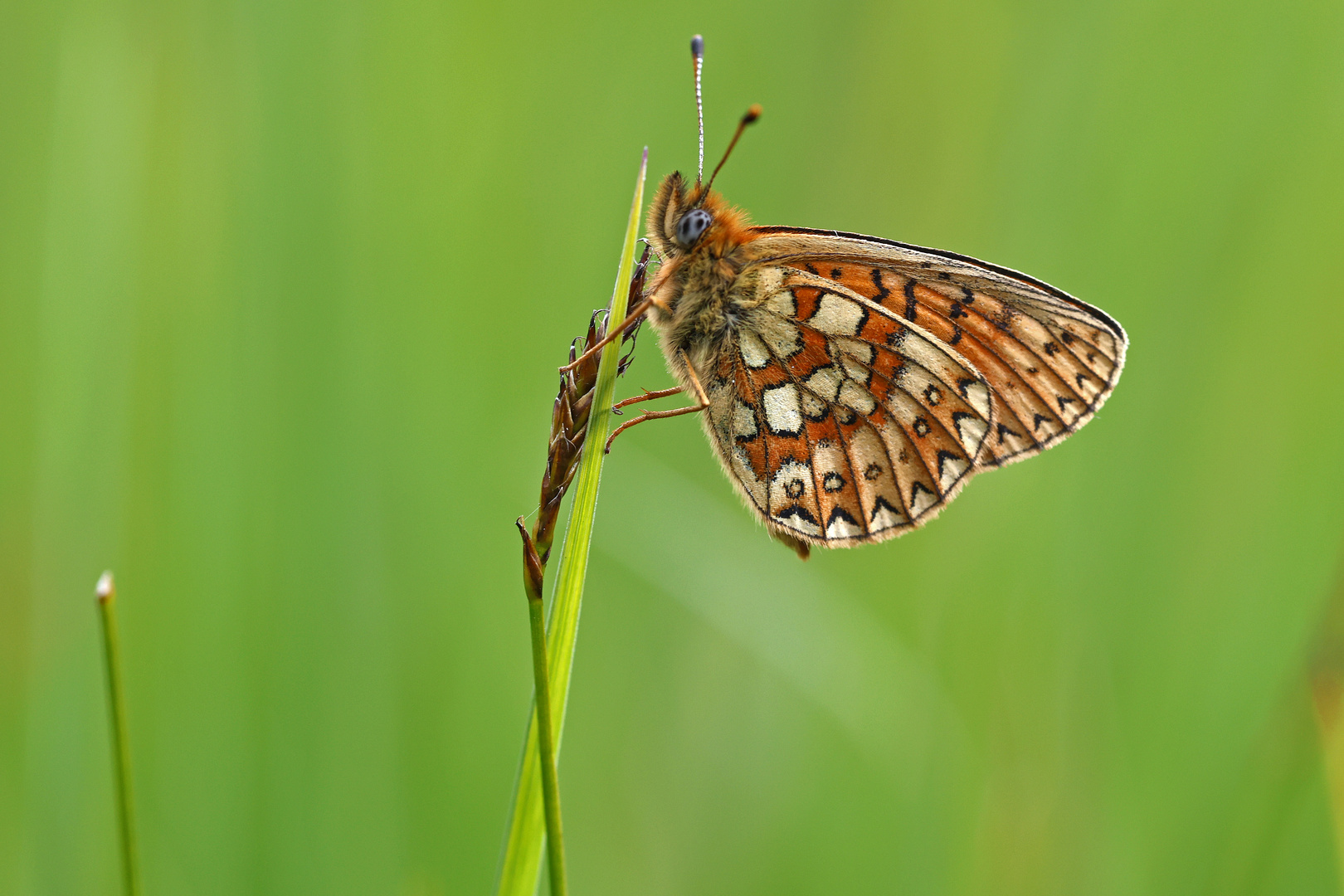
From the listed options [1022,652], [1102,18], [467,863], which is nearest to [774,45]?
[1102,18]

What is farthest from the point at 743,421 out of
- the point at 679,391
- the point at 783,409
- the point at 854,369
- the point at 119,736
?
the point at 119,736

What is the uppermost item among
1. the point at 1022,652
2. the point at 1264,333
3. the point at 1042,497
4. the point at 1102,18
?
the point at 1102,18

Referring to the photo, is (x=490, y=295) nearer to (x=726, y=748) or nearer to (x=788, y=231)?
(x=788, y=231)

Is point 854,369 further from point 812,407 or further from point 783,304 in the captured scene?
point 783,304

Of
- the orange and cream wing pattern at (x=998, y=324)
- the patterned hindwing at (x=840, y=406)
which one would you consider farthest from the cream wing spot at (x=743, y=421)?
the orange and cream wing pattern at (x=998, y=324)

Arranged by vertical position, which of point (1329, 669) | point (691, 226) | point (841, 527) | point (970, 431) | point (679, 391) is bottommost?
point (1329, 669)

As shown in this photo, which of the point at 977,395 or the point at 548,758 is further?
the point at 977,395

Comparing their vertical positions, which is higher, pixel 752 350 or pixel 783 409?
pixel 752 350
